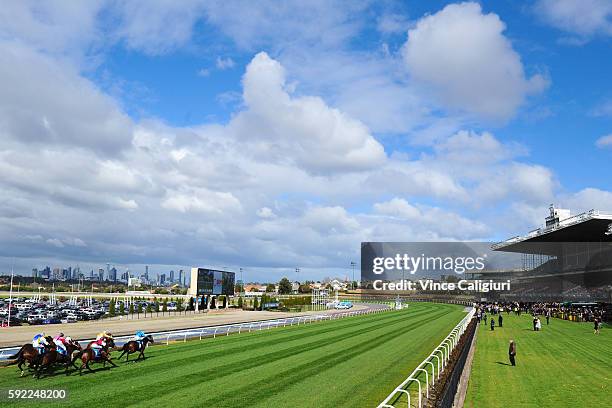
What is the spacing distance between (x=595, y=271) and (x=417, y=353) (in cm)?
6608

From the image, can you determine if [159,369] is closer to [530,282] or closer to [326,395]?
[326,395]

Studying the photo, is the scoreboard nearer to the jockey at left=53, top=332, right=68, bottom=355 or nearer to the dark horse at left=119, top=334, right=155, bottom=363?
the dark horse at left=119, top=334, right=155, bottom=363

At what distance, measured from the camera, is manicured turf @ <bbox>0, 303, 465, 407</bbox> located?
469 inches

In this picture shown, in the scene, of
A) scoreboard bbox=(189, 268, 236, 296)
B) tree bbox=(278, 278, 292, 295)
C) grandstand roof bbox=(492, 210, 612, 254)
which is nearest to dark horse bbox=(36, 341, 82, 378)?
scoreboard bbox=(189, 268, 236, 296)

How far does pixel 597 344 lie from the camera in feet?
90.6

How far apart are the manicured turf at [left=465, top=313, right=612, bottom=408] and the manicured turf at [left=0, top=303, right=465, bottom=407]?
253cm

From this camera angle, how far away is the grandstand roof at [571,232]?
60469mm

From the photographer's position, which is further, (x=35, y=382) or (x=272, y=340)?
(x=272, y=340)

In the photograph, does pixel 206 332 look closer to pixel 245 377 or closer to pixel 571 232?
pixel 245 377

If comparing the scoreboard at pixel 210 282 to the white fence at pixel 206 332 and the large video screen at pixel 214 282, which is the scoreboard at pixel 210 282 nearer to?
the large video screen at pixel 214 282

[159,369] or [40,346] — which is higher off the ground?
[40,346]

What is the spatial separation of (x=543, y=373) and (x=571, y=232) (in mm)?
61407

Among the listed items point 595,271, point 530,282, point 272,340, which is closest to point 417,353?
point 272,340

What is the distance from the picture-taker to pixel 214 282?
6531cm
